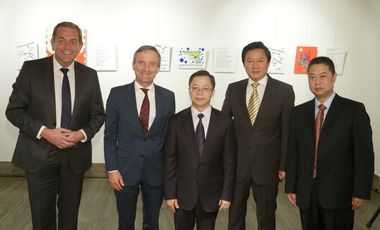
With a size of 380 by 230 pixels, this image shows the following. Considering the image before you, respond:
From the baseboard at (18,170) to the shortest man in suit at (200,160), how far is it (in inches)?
110

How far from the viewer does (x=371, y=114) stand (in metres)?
4.55

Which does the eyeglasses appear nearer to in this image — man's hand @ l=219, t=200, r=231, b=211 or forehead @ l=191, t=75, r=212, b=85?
forehead @ l=191, t=75, r=212, b=85

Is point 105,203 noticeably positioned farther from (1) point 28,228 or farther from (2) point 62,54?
(2) point 62,54

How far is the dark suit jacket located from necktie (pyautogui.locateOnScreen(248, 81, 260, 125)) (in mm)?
292

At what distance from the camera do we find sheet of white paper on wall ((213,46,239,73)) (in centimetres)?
455

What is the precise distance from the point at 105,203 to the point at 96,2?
98.6 inches

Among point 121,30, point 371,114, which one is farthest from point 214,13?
point 371,114

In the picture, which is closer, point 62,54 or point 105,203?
point 62,54

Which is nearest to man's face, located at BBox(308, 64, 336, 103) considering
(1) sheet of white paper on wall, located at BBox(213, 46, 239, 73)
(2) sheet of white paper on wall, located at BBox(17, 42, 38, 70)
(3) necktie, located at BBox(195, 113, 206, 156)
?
(3) necktie, located at BBox(195, 113, 206, 156)

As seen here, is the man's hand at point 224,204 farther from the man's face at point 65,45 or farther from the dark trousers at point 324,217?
the man's face at point 65,45

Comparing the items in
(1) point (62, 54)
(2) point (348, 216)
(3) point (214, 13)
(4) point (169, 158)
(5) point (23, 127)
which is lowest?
(2) point (348, 216)

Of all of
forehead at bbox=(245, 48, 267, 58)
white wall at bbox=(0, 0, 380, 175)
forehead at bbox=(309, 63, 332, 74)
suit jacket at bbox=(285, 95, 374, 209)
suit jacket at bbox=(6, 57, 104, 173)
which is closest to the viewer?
→ suit jacket at bbox=(285, 95, 374, 209)

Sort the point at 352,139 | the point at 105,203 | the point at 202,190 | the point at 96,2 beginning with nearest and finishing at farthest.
Result: 1. the point at 352,139
2. the point at 202,190
3. the point at 105,203
4. the point at 96,2

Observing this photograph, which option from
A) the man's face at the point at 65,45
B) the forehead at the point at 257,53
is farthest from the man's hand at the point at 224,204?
the man's face at the point at 65,45
